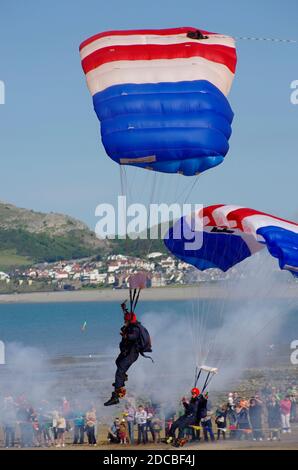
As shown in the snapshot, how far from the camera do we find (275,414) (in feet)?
96.6

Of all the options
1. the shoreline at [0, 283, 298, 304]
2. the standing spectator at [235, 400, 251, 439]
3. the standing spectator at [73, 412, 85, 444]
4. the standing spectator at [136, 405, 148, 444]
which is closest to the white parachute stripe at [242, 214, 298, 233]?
the standing spectator at [235, 400, 251, 439]

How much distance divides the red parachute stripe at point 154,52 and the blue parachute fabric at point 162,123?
601 millimetres

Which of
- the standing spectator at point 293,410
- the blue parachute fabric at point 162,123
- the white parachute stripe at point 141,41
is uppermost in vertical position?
the white parachute stripe at point 141,41

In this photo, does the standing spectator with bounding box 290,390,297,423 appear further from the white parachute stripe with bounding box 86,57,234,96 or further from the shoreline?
the shoreline

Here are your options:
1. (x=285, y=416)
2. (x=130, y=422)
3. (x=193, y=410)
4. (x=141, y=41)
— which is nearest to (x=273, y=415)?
(x=285, y=416)

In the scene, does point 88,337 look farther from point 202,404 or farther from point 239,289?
point 202,404

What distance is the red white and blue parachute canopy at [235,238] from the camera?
25203 millimetres

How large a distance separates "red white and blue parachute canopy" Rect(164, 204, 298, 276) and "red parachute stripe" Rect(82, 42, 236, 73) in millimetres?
3389

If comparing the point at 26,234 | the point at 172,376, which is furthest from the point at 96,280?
the point at 172,376

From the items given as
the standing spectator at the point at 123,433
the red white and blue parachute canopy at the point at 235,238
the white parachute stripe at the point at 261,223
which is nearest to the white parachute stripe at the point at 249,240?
the red white and blue parachute canopy at the point at 235,238

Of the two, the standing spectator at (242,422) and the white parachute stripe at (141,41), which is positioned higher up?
the white parachute stripe at (141,41)

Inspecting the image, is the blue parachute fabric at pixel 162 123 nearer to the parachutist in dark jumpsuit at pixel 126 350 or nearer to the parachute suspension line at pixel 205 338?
the parachutist in dark jumpsuit at pixel 126 350

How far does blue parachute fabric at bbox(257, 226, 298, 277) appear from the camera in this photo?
2481cm

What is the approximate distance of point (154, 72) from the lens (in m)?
25.6
